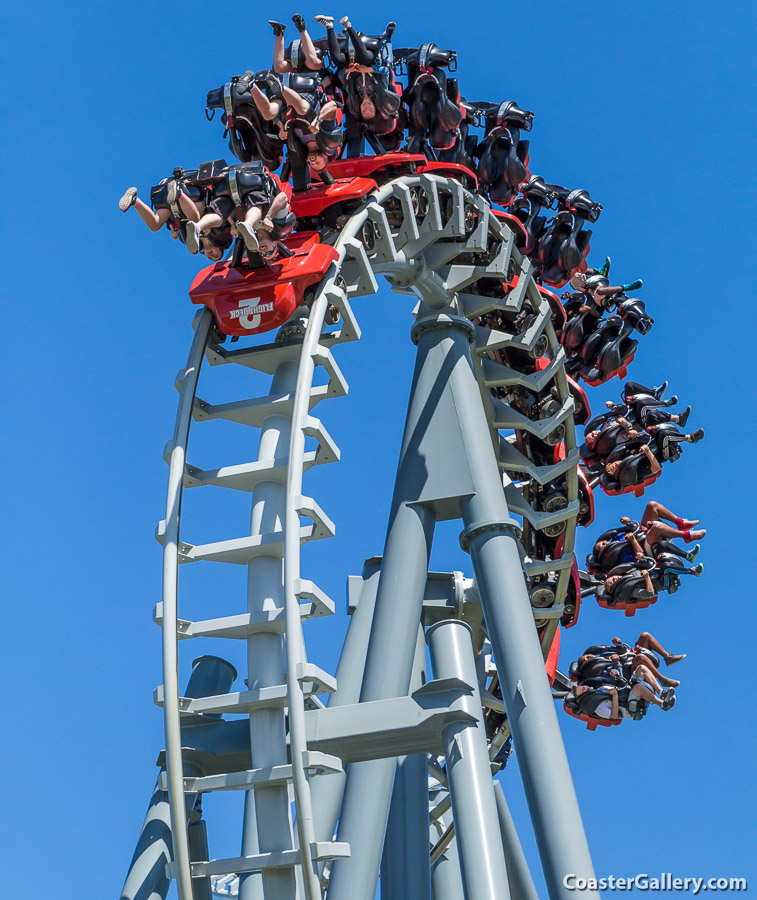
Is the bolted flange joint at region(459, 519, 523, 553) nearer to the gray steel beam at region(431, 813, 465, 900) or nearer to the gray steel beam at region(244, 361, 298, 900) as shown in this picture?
the gray steel beam at region(244, 361, 298, 900)

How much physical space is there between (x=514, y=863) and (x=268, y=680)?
5474 millimetres

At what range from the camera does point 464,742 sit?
6.57 meters

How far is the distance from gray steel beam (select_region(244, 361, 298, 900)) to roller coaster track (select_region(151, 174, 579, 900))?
11 millimetres

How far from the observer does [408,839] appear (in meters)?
7.88

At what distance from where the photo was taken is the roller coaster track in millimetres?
5598

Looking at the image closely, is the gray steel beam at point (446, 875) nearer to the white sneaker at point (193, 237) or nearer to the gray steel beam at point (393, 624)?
the gray steel beam at point (393, 624)

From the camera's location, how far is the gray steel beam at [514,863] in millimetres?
10508

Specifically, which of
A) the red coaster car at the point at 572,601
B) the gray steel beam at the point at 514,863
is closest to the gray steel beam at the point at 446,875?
the gray steel beam at the point at 514,863

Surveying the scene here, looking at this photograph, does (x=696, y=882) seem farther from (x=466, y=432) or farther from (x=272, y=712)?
(x=466, y=432)

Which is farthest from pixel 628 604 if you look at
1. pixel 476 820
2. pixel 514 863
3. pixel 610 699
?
pixel 476 820

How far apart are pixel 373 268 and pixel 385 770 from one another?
3.52 m

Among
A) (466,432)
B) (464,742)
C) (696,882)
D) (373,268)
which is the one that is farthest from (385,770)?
(373,268)

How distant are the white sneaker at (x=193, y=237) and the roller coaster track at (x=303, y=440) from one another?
0.41 metres

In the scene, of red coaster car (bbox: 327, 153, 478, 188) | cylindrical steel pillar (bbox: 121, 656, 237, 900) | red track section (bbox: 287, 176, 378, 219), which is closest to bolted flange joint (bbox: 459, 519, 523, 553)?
cylindrical steel pillar (bbox: 121, 656, 237, 900)
